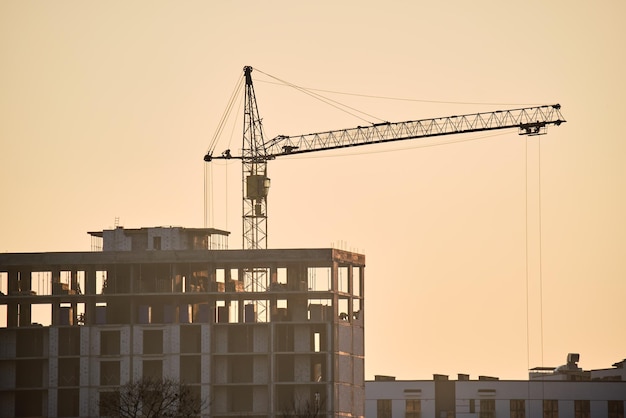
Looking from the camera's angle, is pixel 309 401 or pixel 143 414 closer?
pixel 143 414

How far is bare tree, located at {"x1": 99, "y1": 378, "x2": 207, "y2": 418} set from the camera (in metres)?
183

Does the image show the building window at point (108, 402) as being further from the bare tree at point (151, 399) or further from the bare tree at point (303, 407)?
the bare tree at point (303, 407)

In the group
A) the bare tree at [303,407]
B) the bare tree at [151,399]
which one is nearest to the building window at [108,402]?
the bare tree at [151,399]

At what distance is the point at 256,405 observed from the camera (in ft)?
655

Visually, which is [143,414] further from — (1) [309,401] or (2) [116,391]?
(1) [309,401]

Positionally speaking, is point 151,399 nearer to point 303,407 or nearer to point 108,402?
point 108,402

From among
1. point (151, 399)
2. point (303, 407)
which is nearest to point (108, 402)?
point (151, 399)

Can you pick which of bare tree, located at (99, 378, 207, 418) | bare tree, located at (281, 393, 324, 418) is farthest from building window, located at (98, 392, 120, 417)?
bare tree, located at (281, 393, 324, 418)

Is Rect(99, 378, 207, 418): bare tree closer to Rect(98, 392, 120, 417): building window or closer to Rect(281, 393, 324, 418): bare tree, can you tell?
Rect(98, 392, 120, 417): building window

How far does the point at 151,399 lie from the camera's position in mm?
182000

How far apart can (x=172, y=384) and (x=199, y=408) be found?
383cm

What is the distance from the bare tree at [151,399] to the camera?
7219 inches

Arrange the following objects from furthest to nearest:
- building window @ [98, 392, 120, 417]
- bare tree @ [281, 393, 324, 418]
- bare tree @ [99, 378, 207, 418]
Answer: bare tree @ [281, 393, 324, 418] → building window @ [98, 392, 120, 417] → bare tree @ [99, 378, 207, 418]

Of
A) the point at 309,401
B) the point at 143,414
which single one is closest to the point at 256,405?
the point at 309,401
